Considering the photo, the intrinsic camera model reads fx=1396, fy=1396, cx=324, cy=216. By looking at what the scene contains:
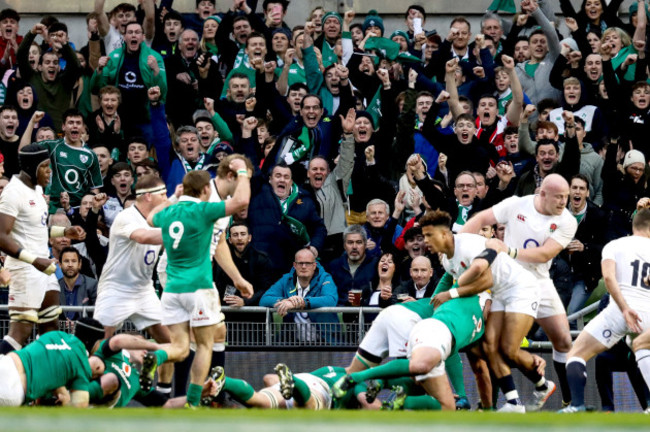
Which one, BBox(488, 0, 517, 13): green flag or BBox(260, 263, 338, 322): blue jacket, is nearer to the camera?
BBox(260, 263, 338, 322): blue jacket

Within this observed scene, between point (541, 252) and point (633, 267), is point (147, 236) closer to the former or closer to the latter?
point (541, 252)

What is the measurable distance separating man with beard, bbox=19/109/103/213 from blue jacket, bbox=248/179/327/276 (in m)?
2.08

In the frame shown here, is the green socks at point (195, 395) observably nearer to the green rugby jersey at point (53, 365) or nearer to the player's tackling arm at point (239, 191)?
the green rugby jersey at point (53, 365)

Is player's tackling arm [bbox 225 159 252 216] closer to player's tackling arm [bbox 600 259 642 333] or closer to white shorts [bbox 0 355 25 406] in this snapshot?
white shorts [bbox 0 355 25 406]

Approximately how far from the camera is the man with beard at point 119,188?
16.5 m

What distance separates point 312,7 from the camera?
73.2 ft

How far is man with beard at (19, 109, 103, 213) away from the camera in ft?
55.0

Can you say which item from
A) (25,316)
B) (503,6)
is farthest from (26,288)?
(503,6)

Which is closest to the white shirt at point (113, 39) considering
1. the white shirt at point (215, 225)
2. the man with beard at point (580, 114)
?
the man with beard at point (580, 114)

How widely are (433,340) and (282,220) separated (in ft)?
15.2

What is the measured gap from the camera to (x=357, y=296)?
15.0 metres

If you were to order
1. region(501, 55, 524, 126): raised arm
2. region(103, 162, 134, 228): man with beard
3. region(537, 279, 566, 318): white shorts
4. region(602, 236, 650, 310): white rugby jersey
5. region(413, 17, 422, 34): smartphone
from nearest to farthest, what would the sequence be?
region(602, 236, 650, 310): white rugby jersey → region(537, 279, 566, 318): white shorts → region(103, 162, 134, 228): man with beard → region(501, 55, 524, 126): raised arm → region(413, 17, 422, 34): smartphone

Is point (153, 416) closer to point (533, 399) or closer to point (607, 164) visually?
point (533, 399)

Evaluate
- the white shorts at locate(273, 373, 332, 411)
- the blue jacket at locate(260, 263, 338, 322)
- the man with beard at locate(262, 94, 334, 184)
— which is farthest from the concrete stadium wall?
Result: the white shorts at locate(273, 373, 332, 411)
